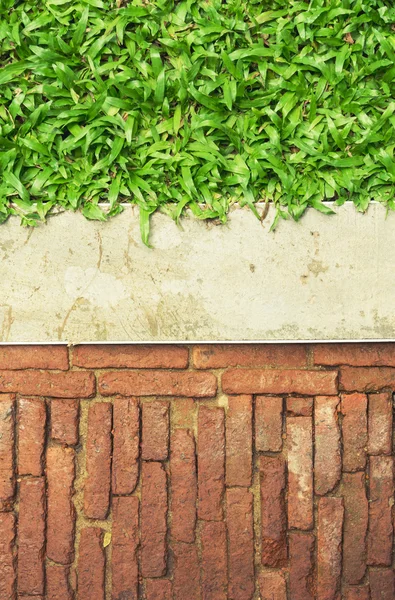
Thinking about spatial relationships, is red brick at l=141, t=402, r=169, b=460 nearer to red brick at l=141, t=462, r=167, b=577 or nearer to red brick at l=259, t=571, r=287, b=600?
red brick at l=141, t=462, r=167, b=577

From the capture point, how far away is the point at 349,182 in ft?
9.17

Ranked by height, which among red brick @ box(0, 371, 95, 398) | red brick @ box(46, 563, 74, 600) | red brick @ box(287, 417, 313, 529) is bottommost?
red brick @ box(46, 563, 74, 600)

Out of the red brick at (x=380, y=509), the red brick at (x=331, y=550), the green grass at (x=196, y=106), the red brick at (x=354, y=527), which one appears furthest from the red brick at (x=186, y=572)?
the green grass at (x=196, y=106)

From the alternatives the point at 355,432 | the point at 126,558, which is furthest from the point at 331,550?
the point at 126,558

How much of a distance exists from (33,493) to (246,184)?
1.62m

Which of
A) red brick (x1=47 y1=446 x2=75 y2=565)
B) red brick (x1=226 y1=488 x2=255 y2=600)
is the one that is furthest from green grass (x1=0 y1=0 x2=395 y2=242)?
red brick (x1=226 y1=488 x2=255 y2=600)

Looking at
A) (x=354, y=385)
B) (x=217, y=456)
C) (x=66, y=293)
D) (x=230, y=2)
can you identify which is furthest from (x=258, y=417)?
(x=230, y=2)

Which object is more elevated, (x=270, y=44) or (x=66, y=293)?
(x=270, y=44)

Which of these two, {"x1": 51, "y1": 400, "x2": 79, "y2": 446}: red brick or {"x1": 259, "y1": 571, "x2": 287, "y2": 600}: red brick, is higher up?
{"x1": 51, "y1": 400, "x2": 79, "y2": 446}: red brick

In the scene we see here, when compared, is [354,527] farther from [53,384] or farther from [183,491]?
[53,384]

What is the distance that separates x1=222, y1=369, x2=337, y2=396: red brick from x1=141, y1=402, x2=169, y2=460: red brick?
33 centimetres

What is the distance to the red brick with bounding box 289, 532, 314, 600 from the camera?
9.40 feet

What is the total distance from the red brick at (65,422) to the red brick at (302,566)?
3.46 feet

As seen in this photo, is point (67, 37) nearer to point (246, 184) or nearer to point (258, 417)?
point (246, 184)
